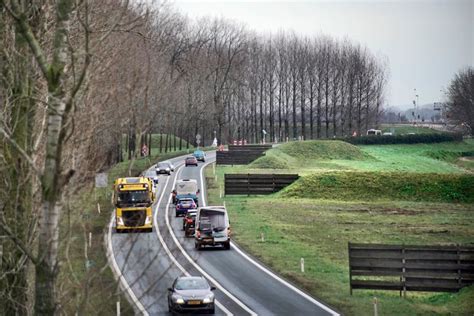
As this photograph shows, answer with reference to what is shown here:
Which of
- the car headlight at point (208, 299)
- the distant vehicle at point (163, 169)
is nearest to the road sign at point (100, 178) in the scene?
the car headlight at point (208, 299)

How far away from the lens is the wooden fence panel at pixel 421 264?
30.0m

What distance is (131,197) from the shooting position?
48.0 m

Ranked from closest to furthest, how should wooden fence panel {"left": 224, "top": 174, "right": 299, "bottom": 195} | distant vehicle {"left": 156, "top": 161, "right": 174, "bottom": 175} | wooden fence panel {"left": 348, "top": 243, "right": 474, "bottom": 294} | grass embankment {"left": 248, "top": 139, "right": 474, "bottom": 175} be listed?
wooden fence panel {"left": 348, "top": 243, "right": 474, "bottom": 294} → wooden fence panel {"left": 224, "top": 174, "right": 299, "bottom": 195} → distant vehicle {"left": 156, "top": 161, "right": 174, "bottom": 175} → grass embankment {"left": 248, "top": 139, "right": 474, "bottom": 175}

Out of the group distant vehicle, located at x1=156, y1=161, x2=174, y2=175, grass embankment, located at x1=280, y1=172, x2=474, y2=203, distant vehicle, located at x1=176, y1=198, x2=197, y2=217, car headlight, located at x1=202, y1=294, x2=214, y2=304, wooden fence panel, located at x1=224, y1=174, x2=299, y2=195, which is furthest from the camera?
distant vehicle, located at x1=156, y1=161, x2=174, y2=175

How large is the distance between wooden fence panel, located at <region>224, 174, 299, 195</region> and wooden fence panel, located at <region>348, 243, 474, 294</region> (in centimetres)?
4093

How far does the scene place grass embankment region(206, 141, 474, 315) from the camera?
100 ft

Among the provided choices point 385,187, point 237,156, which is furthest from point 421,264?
point 237,156

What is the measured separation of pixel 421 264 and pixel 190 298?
349 inches

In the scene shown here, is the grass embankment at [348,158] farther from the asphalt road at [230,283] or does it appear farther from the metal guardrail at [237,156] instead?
the asphalt road at [230,283]

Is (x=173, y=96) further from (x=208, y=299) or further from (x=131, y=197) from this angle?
(x=208, y=299)

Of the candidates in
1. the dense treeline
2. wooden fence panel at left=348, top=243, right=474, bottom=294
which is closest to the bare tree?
the dense treeline

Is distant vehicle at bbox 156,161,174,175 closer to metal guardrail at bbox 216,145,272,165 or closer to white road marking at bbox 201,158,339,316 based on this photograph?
metal guardrail at bbox 216,145,272,165

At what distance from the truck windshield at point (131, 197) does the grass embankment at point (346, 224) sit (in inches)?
246

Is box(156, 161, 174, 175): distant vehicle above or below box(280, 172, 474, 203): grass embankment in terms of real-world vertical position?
above
